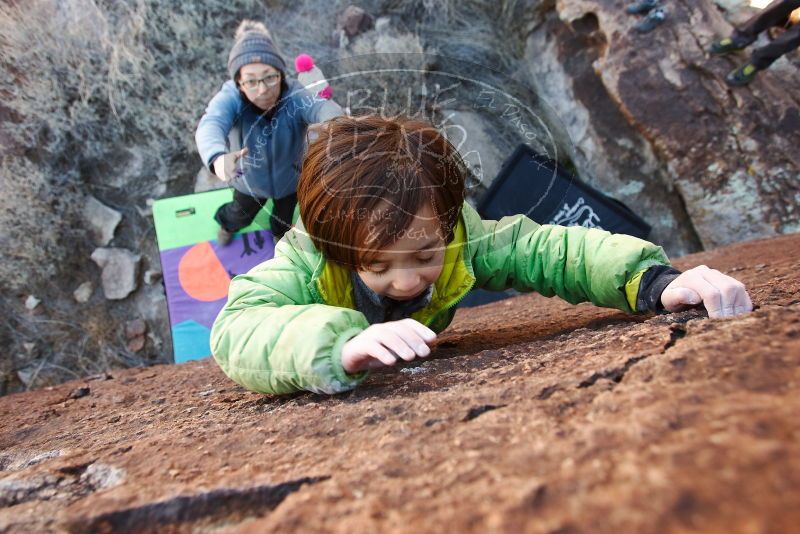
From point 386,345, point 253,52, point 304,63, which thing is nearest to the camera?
point 386,345

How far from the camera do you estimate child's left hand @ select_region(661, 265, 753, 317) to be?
107 centimetres

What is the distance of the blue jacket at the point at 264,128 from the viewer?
2.64 metres

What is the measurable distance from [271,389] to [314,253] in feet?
1.10

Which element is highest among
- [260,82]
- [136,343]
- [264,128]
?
[260,82]

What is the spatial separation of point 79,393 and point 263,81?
1509 millimetres

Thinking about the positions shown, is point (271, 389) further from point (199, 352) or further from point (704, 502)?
point (199, 352)

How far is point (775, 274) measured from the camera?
1.62 metres

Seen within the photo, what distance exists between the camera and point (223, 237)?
3.34 metres

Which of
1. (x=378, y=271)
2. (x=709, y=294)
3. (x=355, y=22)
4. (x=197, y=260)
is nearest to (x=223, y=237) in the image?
(x=197, y=260)

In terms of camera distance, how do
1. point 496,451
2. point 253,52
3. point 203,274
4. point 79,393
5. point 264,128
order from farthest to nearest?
point 203,274 → point 264,128 → point 253,52 → point 79,393 → point 496,451

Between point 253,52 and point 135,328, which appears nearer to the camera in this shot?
point 253,52

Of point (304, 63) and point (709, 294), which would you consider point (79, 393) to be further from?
point (709, 294)

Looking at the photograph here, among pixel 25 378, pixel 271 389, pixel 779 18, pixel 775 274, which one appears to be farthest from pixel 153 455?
pixel 779 18

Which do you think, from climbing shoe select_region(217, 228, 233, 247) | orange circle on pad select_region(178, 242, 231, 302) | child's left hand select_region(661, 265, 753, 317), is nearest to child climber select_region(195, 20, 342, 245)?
climbing shoe select_region(217, 228, 233, 247)
